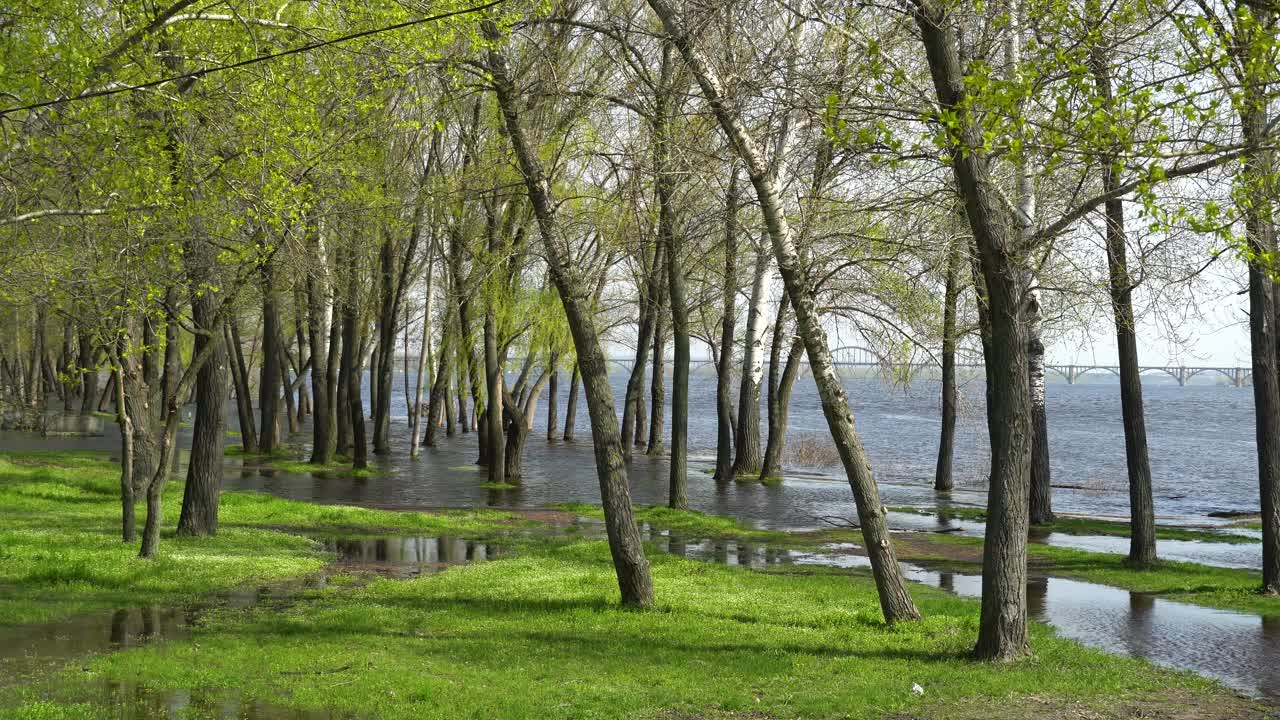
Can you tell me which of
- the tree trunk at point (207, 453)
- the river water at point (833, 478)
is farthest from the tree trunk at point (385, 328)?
the tree trunk at point (207, 453)

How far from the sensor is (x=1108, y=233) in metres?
15.7

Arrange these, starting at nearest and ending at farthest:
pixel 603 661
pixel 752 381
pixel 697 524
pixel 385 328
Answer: pixel 603 661 → pixel 697 524 → pixel 752 381 → pixel 385 328

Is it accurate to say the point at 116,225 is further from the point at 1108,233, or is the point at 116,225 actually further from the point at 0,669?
the point at 1108,233

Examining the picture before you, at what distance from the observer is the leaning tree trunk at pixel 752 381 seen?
2605 centimetres

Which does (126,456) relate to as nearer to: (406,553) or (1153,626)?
(406,553)

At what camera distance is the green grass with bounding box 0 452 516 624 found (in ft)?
39.7

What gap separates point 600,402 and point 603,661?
3.22m

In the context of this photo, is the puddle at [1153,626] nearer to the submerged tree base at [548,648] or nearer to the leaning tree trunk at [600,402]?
the submerged tree base at [548,648]

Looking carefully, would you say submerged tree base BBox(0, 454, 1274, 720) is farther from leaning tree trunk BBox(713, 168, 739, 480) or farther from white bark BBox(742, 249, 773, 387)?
leaning tree trunk BBox(713, 168, 739, 480)

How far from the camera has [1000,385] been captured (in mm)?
9297

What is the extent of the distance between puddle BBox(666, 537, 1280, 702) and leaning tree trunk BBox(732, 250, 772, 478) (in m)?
7.87

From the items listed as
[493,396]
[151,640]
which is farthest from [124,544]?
[493,396]

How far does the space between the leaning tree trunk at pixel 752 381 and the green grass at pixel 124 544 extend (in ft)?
24.4

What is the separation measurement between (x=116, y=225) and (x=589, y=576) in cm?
670
